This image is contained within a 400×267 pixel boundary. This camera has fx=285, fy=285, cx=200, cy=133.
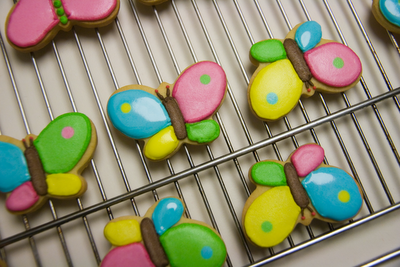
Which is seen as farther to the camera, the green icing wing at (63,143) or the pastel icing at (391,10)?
the pastel icing at (391,10)

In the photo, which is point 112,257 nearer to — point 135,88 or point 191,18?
point 135,88

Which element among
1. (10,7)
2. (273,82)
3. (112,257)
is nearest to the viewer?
(112,257)

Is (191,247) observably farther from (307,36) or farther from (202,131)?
(307,36)

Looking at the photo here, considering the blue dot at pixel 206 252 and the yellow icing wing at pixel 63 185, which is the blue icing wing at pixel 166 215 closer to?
the blue dot at pixel 206 252

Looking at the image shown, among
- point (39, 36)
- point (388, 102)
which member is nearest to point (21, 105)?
point (39, 36)

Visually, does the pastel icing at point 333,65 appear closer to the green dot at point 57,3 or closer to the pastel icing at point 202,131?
the pastel icing at point 202,131

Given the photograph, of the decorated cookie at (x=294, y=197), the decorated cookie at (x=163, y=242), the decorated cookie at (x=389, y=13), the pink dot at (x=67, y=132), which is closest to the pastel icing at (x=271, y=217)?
the decorated cookie at (x=294, y=197)

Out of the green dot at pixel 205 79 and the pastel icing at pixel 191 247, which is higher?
the green dot at pixel 205 79

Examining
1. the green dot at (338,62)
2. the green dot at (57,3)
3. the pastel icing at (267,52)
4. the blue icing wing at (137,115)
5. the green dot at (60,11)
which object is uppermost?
the green dot at (57,3)
